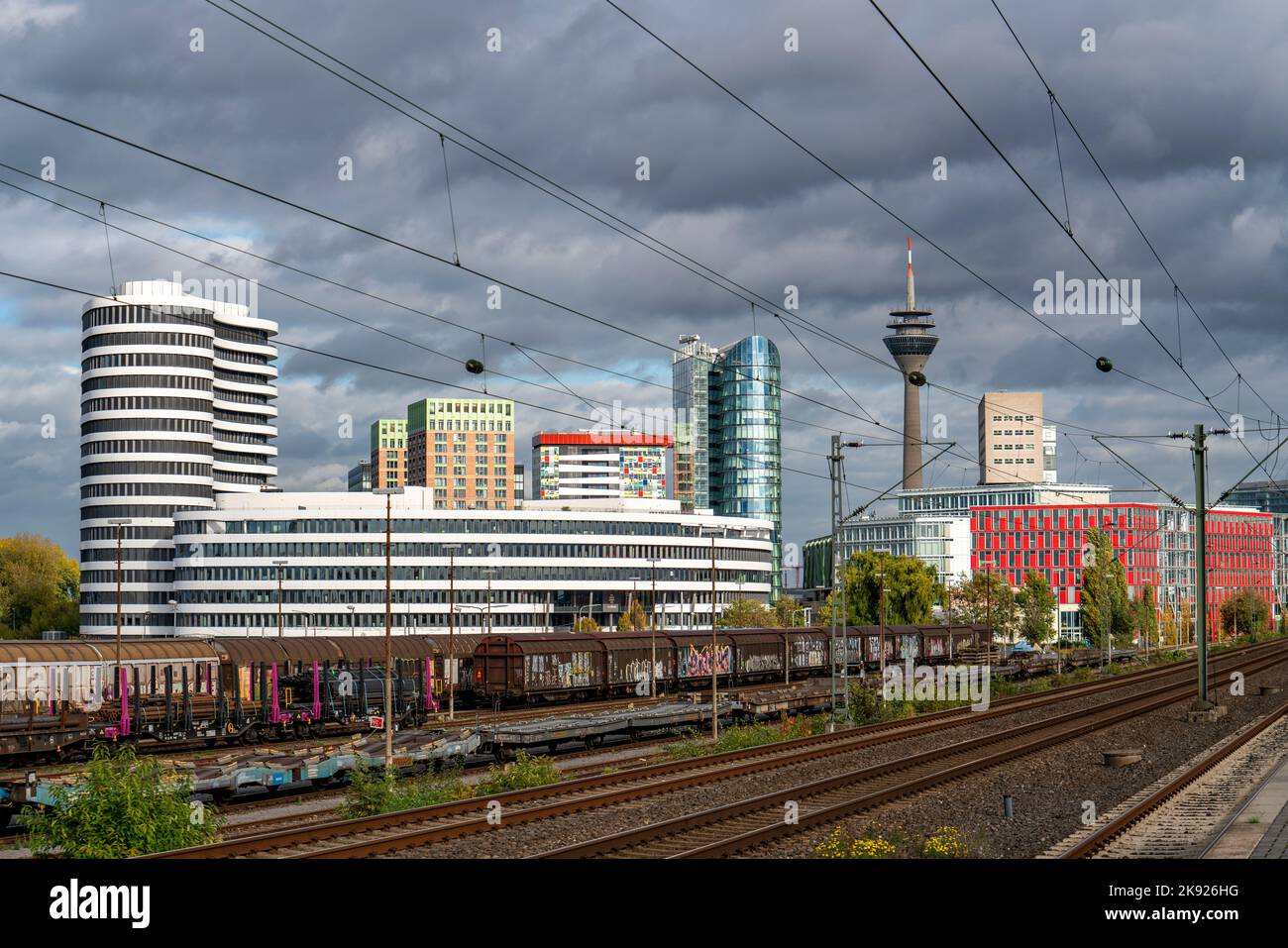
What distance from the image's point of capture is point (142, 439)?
163500mm

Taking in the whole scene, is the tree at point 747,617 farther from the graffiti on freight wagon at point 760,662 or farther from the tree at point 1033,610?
the graffiti on freight wagon at point 760,662

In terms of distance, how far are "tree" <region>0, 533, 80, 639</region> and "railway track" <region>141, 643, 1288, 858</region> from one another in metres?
138

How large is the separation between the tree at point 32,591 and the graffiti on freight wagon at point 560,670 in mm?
113590

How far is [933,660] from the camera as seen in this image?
9469 cm

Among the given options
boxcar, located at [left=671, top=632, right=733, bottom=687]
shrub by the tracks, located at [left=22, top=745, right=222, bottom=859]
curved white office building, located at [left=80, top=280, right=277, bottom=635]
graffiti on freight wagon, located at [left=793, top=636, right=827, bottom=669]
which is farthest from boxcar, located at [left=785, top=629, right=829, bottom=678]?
curved white office building, located at [left=80, top=280, right=277, bottom=635]

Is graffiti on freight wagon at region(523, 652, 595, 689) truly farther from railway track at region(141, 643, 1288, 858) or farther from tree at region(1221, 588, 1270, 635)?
tree at region(1221, 588, 1270, 635)

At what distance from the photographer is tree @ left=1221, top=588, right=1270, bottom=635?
157 metres

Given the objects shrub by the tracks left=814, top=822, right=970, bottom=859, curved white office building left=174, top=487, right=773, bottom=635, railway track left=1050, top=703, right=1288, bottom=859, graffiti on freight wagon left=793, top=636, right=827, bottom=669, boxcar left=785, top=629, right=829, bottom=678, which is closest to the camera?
shrub by the tracks left=814, top=822, right=970, bottom=859

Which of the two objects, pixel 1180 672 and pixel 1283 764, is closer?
pixel 1283 764

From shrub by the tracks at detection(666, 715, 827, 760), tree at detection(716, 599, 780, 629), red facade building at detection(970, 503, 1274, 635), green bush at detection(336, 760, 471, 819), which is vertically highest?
red facade building at detection(970, 503, 1274, 635)

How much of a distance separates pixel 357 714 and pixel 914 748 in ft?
81.4

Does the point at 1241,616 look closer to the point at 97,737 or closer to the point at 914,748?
the point at 914,748

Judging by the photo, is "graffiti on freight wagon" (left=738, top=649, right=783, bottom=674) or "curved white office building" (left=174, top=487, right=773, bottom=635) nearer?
"graffiti on freight wagon" (left=738, top=649, right=783, bottom=674)
